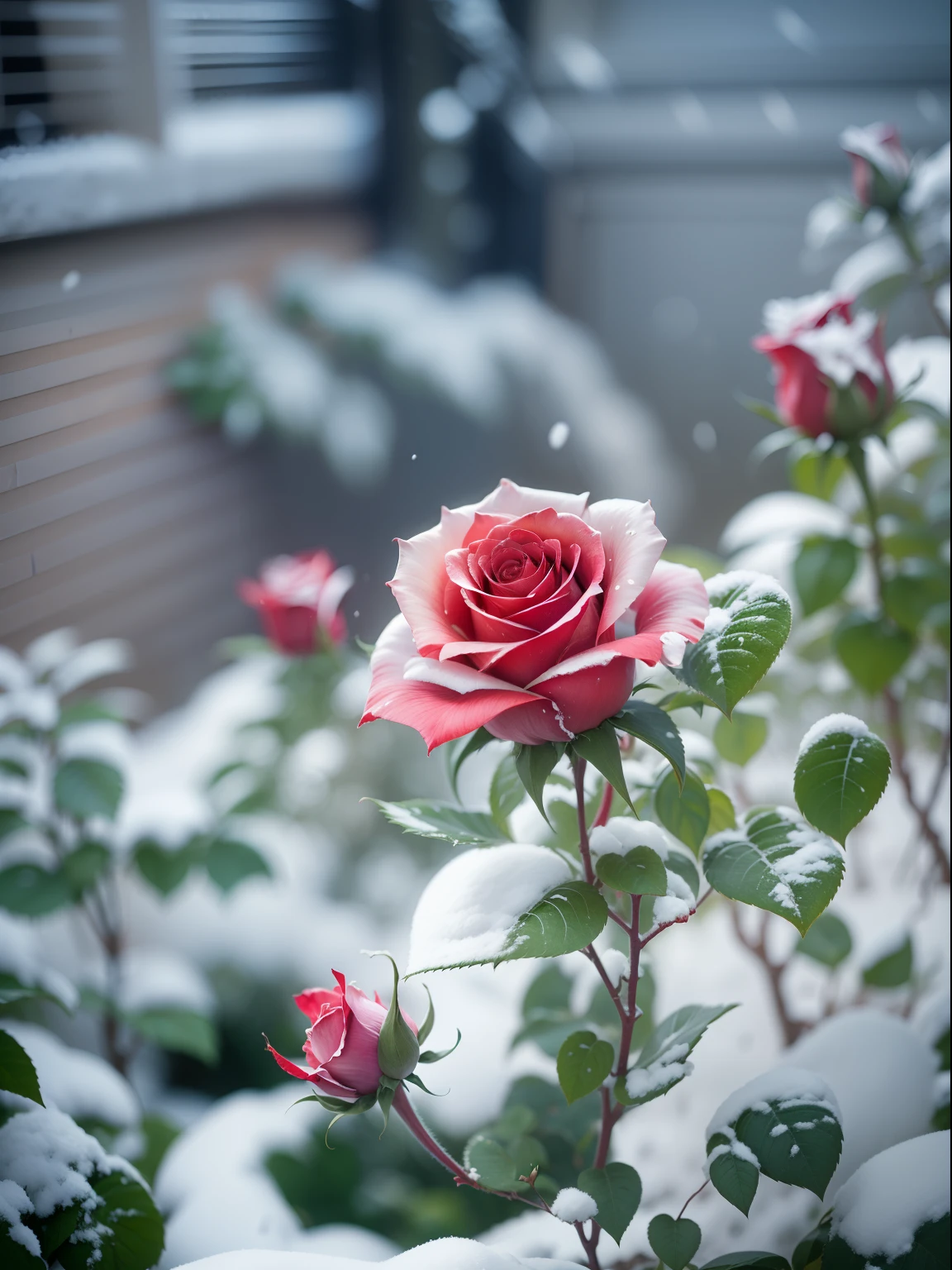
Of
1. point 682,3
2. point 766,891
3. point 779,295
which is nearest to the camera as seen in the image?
point 766,891

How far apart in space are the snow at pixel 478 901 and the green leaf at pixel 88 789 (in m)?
0.32

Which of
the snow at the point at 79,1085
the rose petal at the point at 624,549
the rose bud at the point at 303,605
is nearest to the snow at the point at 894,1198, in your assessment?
the rose petal at the point at 624,549

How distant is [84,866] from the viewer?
23.7 inches

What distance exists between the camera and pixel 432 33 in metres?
1.25

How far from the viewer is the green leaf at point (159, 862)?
0.62 meters

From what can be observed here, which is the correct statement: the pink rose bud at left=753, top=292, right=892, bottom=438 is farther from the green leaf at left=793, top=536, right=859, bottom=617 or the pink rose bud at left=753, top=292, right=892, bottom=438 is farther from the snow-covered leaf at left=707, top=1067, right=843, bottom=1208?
the snow-covered leaf at left=707, top=1067, right=843, bottom=1208

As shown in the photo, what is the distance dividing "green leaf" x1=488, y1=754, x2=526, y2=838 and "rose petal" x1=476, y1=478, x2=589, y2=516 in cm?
9

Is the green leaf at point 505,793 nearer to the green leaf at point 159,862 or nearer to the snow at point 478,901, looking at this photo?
the snow at point 478,901

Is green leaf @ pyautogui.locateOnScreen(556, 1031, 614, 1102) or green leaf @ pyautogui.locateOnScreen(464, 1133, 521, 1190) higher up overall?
green leaf @ pyautogui.locateOnScreen(556, 1031, 614, 1102)

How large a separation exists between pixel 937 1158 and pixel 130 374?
1.07m

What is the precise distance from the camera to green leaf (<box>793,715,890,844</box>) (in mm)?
329

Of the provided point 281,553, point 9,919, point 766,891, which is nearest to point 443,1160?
point 766,891

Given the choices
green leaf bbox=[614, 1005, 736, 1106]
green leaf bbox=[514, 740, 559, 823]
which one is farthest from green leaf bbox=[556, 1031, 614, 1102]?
green leaf bbox=[514, 740, 559, 823]

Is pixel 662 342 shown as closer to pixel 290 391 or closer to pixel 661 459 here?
pixel 661 459
